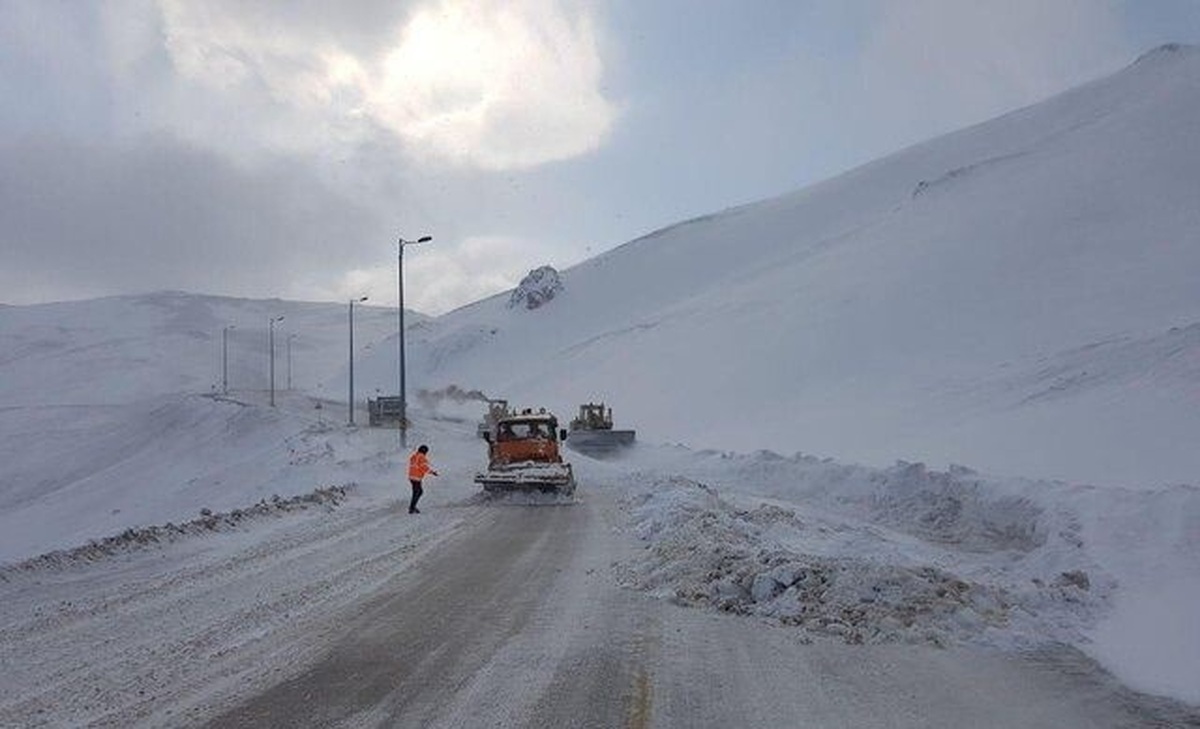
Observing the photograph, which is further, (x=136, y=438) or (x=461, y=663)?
(x=136, y=438)

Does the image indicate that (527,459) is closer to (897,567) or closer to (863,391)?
(897,567)

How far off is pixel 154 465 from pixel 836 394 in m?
39.2

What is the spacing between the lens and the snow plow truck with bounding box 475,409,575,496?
86.2 ft

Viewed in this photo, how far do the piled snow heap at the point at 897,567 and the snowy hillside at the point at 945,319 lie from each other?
6.50 meters

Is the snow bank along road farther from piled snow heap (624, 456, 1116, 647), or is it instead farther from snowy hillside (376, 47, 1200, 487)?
snowy hillside (376, 47, 1200, 487)

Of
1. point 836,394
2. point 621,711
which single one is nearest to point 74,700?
point 621,711

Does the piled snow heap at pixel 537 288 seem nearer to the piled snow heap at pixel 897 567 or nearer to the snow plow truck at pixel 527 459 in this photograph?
the snow plow truck at pixel 527 459

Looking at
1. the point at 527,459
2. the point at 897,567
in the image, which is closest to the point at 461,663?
the point at 897,567

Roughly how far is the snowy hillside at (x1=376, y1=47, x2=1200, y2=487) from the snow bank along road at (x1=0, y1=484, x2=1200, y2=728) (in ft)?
57.3

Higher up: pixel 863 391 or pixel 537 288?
pixel 537 288

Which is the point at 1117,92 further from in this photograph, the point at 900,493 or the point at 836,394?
the point at 900,493

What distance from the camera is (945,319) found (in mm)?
68625

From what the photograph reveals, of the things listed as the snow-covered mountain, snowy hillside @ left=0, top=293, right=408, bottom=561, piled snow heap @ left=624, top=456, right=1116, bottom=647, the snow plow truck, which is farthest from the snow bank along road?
snowy hillside @ left=0, top=293, right=408, bottom=561

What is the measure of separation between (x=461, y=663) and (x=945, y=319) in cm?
6448
